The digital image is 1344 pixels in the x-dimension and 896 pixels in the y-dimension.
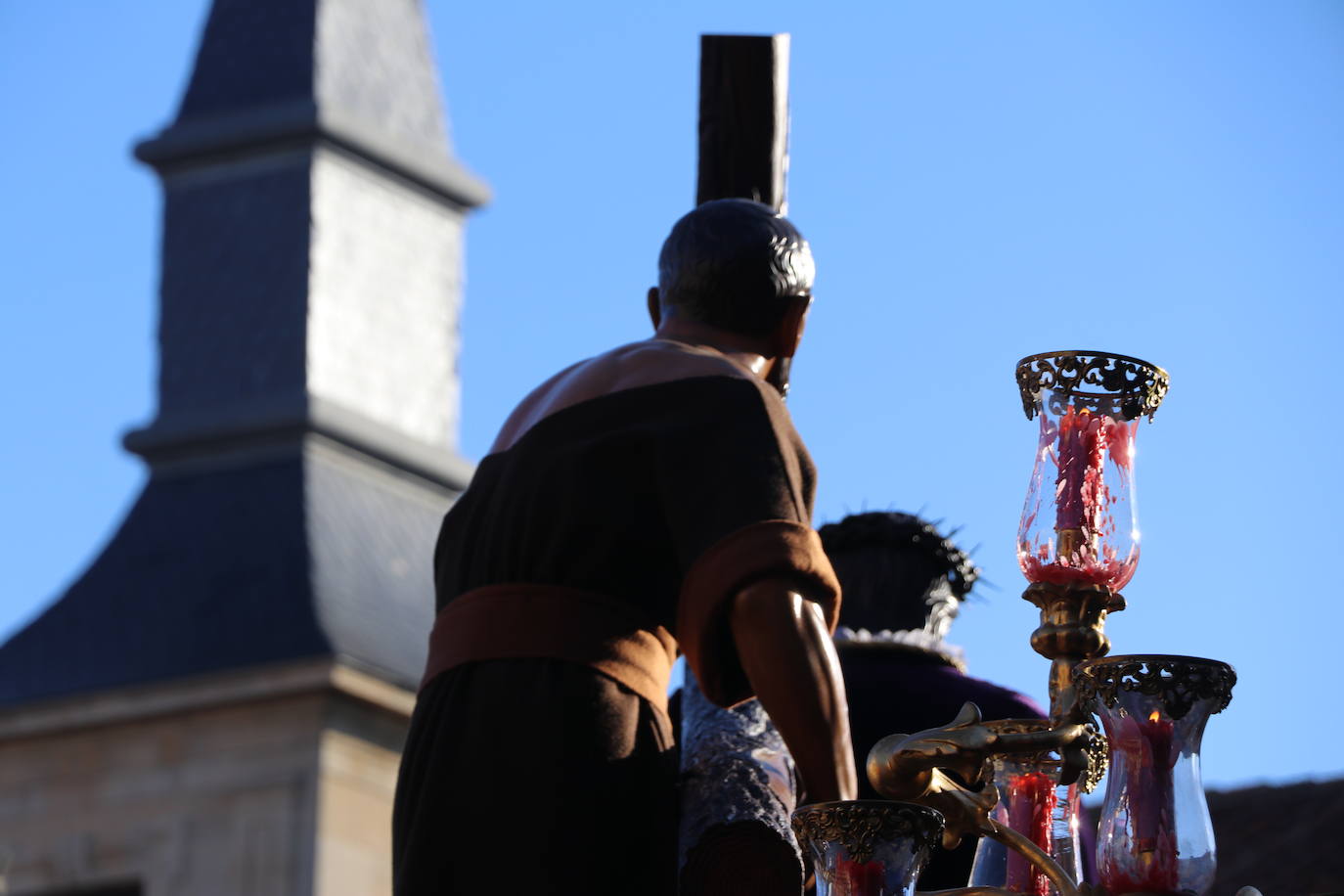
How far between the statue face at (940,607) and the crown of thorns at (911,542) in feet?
0.06

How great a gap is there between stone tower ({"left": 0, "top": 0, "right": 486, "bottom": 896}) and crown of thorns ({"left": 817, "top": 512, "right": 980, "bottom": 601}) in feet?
65.5

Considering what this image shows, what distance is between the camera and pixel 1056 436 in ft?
15.8

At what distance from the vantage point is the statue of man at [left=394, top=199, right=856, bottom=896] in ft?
16.3

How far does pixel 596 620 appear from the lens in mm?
5105

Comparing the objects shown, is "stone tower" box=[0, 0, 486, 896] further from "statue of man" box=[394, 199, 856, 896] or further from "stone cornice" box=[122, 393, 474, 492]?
"statue of man" box=[394, 199, 856, 896]

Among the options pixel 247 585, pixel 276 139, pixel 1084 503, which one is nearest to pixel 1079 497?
pixel 1084 503

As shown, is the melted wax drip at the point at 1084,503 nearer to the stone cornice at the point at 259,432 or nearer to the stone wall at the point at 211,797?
the stone wall at the point at 211,797

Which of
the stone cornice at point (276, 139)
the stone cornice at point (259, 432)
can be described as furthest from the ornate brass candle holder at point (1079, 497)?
the stone cornice at point (276, 139)

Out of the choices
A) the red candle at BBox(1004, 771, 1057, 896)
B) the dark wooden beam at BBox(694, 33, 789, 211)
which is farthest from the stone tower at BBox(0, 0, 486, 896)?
the red candle at BBox(1004, 771, 1057, 896)

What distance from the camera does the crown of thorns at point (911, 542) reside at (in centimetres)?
654

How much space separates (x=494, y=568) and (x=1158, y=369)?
3.41ft

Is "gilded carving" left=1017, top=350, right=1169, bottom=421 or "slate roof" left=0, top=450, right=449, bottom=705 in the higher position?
"slate roof" left=0, top=450, right=449, bottom=705

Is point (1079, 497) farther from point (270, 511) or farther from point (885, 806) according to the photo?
point (270, 511)

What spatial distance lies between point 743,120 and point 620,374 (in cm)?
140
